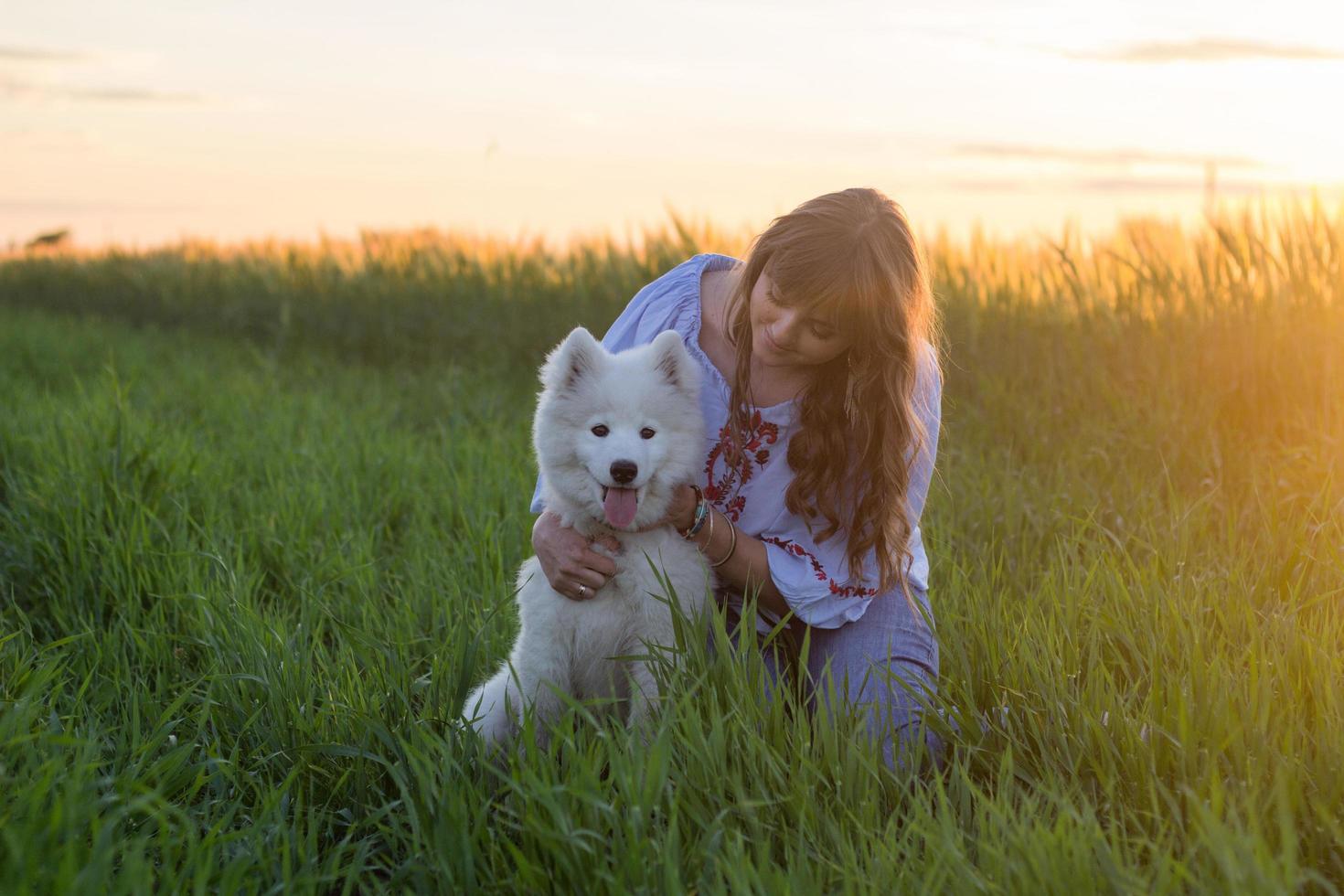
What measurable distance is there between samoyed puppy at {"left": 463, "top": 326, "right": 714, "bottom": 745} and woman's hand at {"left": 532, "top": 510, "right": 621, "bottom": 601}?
33 mm

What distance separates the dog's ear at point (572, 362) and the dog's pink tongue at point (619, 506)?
0.32 meters

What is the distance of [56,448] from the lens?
212 inches

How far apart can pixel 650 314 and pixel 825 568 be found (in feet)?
3.36

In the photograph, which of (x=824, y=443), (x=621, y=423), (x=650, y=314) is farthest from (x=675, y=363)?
(x=650, y=314)

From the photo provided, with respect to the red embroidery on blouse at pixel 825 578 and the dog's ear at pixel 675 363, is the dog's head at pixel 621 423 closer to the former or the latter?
the dog's ear at pixel 675 363

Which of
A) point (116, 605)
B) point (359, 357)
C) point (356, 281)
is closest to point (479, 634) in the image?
point (116, 605)

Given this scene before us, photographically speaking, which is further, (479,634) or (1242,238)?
(1242,238)

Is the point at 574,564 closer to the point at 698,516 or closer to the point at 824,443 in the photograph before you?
the point at 698,516

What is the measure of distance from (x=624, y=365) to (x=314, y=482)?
2707 mm

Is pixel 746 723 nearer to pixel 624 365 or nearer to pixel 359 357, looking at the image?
pixel 624 365

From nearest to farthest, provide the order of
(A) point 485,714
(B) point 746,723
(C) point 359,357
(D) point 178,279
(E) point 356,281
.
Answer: (B) point 746,723 < (A) point 485,714 < (C) point 359,357 < (E) point 356,281 < (D) point 178,279

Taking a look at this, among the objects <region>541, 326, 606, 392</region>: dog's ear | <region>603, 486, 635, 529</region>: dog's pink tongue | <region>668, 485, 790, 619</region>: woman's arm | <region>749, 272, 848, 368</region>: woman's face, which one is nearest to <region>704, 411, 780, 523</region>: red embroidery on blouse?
<region>668, 485, 790, 619</region>: woman's arm

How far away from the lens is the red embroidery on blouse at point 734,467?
3.38 m

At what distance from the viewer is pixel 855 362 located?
3.26 m
